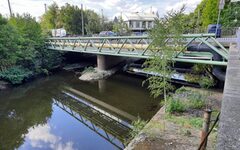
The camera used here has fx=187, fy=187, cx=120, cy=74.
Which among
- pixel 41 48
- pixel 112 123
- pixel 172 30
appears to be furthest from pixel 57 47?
pixel 172 30

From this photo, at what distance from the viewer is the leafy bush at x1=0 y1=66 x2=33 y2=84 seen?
14.1 metres

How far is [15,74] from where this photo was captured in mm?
14617

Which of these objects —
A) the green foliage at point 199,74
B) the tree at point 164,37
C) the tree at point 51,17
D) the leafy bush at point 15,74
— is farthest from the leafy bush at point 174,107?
the tree at point 51,17

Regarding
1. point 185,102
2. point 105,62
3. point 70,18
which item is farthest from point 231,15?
point 70,18

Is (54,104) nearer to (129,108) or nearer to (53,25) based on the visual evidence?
(129,108)

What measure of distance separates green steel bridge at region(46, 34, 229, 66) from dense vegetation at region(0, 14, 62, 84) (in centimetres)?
145

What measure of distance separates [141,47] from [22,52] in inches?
400

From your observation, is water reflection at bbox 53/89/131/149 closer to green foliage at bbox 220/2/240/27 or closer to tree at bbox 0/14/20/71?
tree at bbox 0/14/20/71

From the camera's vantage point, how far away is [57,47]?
19297 millimetres

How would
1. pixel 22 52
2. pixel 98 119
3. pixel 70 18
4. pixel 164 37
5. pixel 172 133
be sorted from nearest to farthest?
Answer: pixel 172 133 → pixel 164 37 → pixel 98 119 → pixel 22 52 → pixel 70 18

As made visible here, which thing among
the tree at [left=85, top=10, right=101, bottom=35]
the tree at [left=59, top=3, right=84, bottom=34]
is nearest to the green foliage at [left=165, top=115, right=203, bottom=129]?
the tree at [left=85, top=10, right=101, bottom=35]

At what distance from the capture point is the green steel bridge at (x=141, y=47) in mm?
8148

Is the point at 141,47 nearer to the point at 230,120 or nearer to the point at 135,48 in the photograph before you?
the point at 135,48

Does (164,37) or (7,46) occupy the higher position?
(164,37)
